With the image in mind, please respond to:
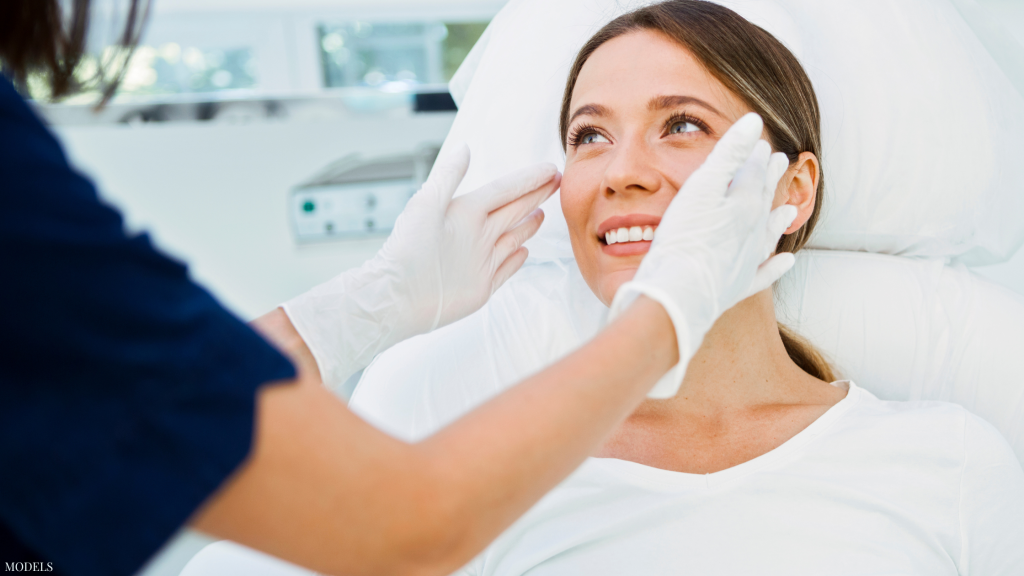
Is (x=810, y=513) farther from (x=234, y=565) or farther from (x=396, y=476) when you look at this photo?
(x=234, y=565)

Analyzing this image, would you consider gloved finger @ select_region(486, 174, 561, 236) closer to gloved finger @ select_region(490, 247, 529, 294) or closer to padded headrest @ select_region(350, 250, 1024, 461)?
gloved finger @ select_region(490, 247, 529, 294)

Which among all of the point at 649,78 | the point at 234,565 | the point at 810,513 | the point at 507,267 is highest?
the point at 649,78

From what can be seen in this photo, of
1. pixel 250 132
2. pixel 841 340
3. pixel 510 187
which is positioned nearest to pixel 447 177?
pixel 510 187

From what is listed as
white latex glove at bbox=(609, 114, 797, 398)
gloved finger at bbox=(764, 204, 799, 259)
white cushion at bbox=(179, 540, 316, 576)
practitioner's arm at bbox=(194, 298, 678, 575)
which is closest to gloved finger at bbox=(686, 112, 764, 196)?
white latex glove at bbox=(609, 114, 797, 398)

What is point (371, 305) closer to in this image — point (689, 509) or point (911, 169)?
point (689, 509)

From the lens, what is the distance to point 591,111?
3.81 ft

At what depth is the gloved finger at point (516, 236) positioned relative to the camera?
4.06ft

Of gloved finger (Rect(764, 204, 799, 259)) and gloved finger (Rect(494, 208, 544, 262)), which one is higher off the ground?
gloved finger (Rect(764, 204, 799, 259))

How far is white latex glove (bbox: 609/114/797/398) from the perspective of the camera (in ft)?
2.36

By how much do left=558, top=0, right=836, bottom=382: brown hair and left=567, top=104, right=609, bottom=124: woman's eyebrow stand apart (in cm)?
13

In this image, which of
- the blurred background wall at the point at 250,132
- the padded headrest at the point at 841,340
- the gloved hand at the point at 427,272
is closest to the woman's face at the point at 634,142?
the gloved hand at the point at 427,272

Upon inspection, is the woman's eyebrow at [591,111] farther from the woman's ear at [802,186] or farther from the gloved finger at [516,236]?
the woman's ear at [802,186]

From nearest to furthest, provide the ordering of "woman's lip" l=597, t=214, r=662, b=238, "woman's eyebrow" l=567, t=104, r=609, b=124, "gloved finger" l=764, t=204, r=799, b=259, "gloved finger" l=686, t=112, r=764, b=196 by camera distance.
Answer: "gloved finger" l=686, t=112, r=764, b=196 → "gloved finger" l=764, t=204, r=799, b=259 → "woman's lip" l=597, t=214, r=662, b=238 → "woman's eyebrow" l=567, t=104, r=609, b=124

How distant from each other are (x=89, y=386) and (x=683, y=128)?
896 millimetres
